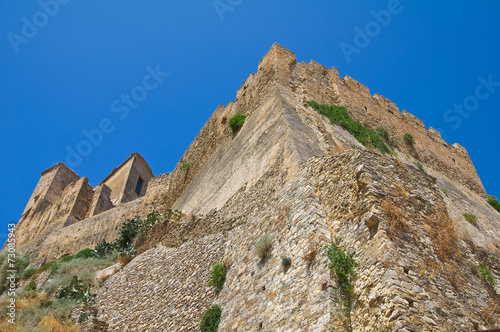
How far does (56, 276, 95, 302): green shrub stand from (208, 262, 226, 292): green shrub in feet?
16.1

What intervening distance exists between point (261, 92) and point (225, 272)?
6427 millimetres

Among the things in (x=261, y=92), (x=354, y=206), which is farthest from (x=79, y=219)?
(x=354, y=206)

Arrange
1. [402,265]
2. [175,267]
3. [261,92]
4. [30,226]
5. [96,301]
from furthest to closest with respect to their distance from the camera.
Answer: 1. [30,226]
2. [261,92]
3. [96,301]
4. [175,267]
5. [402,265]

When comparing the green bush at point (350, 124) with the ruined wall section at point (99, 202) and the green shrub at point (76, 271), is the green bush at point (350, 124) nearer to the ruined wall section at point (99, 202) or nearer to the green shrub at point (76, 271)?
the green shrub at point (76, 271)

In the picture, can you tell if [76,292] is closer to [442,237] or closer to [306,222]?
[306,222]

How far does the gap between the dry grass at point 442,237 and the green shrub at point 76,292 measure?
880 cm

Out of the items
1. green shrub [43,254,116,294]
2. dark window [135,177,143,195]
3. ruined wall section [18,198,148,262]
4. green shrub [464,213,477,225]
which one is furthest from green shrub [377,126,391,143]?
dark window [135,177,143,195]

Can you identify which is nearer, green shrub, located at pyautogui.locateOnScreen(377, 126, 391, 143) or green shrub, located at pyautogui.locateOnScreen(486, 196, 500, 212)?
green shrub, located at pyautogui.locateOnScreen(377, 126, 391, 143)

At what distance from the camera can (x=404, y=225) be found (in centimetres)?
593

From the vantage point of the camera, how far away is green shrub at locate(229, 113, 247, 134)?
13.4m

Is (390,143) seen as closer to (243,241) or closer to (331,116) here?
(331,116)

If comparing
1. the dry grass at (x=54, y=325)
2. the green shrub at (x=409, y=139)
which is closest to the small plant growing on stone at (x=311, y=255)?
the dry grass at (x=54, y=325)

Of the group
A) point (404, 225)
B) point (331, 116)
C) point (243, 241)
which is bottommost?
point (404, 225)

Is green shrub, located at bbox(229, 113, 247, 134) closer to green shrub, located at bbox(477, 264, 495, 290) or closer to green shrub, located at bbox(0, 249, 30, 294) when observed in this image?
green shrub, located at bbox(477, 264, 495, 290)
